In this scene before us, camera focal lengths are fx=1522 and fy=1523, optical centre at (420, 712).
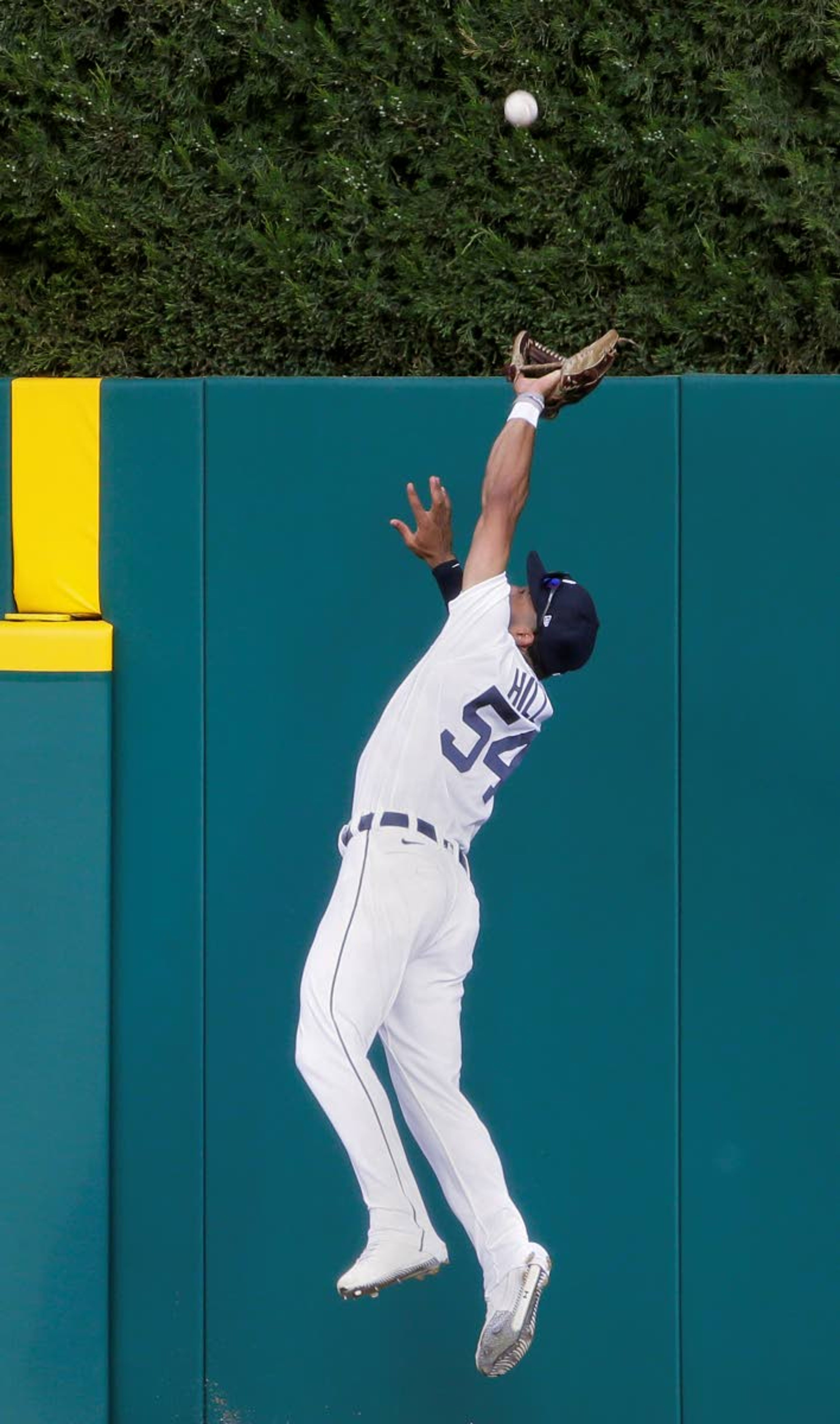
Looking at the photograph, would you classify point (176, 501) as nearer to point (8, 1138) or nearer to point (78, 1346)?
point (8, 1138)

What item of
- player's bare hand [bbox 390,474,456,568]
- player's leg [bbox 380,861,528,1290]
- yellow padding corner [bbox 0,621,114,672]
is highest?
player's bare hand [bbox 390,474,456,568]

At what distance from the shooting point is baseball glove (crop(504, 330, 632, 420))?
3.48m

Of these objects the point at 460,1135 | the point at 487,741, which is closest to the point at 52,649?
the point at 487,741

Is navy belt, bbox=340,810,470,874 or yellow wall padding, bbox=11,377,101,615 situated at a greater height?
yellow wall padding, bbox=11,377,101,615

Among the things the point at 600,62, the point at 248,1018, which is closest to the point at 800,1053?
the point at 248,1018

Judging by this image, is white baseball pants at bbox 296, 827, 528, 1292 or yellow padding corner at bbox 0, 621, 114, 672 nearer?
white baseball pants at bbox 296, 827, 528, 1292

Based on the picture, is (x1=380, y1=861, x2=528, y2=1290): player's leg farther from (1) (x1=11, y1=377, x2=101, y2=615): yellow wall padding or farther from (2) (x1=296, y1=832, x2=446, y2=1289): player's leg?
(1) (x1=11, y1=377, x2=101, y2=615): yellow wall padding

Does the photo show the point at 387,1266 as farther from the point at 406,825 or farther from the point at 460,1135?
the point at 406,825

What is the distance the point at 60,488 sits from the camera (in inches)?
145

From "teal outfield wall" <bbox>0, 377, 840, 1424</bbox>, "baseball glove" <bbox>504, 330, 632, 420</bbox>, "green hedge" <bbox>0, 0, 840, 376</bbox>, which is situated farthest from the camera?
"green hedge" <bbox>0, 0, 840, 376</bbox>

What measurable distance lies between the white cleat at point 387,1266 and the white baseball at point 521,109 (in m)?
3.39

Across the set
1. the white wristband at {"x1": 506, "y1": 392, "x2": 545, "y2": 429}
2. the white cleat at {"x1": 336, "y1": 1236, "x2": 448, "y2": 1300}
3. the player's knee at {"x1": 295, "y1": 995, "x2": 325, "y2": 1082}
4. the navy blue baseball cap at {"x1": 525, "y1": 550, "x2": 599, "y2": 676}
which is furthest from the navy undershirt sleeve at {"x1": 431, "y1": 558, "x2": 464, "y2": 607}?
the white cleat at {"x1": 336, "y1": 1236, "x2": 448, "y2": 1300}

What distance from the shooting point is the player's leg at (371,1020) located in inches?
137

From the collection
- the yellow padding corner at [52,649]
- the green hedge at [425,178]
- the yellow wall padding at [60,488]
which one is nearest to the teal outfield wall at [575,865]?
the yellow wall padding at [60,488]
